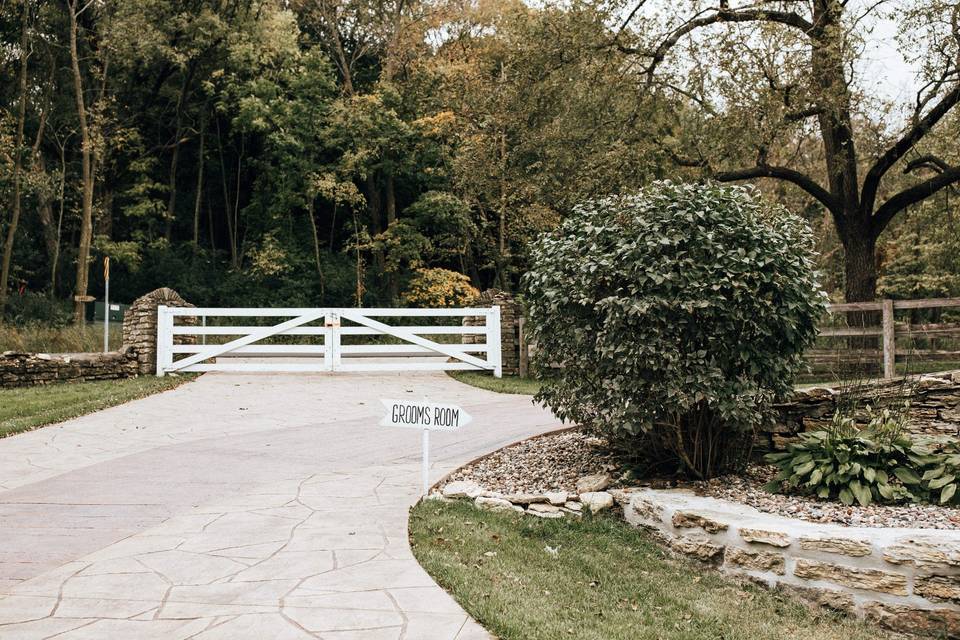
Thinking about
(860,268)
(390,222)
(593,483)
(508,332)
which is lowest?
(593,483)

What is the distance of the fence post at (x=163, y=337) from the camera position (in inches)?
567

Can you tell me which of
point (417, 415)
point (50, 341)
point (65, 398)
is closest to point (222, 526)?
point (417, 415)

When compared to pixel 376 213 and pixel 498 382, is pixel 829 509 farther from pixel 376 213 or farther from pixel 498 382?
pixel 376 213

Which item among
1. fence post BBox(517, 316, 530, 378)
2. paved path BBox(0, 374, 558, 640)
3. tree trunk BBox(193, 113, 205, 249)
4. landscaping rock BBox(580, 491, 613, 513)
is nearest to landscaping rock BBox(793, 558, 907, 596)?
landscaping rock BBox(580, 491, 613, 513)

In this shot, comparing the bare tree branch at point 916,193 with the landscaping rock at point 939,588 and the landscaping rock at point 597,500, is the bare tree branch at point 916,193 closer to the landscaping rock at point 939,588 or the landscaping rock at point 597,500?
the landscaping rock at point 597,500

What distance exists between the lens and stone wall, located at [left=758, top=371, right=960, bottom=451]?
670cm

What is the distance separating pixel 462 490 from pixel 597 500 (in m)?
1.11

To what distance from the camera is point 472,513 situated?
5.74 metres

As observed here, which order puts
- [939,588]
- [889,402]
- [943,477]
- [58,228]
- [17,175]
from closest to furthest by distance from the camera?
1. [939,588]
2. [943,477]
3. [889,402]
4. [17,175]
5. [58,228]

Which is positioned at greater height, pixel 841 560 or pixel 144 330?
pixel 144 330

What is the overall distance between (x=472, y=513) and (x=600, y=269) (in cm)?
212

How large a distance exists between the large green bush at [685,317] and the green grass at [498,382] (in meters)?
6.41

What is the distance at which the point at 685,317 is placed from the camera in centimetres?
579

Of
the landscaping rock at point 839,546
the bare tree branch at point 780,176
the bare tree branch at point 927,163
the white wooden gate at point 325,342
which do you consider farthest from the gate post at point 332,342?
the bare tree branch at point 927,163
